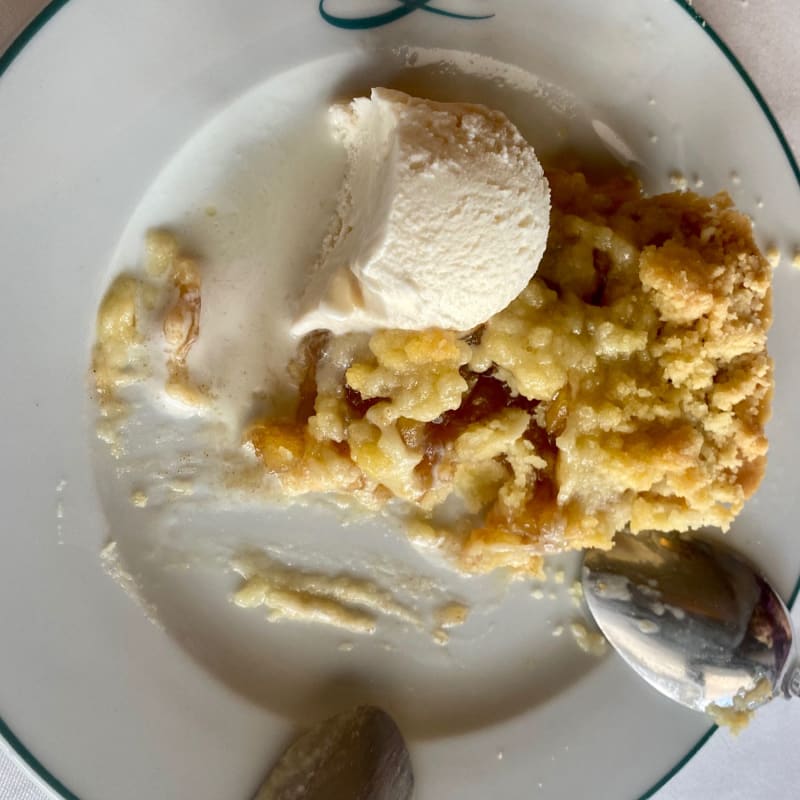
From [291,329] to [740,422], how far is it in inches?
33.7

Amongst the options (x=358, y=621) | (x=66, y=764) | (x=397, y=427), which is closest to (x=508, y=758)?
(x=358, y=621)

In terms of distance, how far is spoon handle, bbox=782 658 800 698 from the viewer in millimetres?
1611

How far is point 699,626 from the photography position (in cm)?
157

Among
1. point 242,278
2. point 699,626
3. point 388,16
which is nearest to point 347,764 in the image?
point 699,626

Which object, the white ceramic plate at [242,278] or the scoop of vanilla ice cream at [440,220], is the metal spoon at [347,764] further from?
the scoop of vanilla ice cream at [440,220]

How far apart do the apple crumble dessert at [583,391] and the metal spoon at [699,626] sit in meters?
0.25

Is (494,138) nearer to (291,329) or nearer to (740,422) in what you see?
(291,329)

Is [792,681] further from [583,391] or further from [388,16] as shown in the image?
[388,16]

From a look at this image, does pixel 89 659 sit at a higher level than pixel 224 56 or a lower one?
lower

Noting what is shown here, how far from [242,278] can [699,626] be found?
119 cm

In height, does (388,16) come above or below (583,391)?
above

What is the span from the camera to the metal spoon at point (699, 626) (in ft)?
5.10

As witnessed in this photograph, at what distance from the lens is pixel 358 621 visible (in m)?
1.56

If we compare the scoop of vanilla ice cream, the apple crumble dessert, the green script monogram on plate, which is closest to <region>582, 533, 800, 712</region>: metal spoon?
the apple crumble dessert
